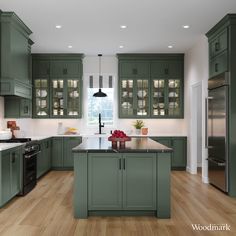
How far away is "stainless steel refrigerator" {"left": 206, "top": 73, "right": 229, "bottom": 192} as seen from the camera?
17.9 feet

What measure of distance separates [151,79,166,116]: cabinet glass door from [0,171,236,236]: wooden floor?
2.99 metres

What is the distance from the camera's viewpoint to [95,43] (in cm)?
717

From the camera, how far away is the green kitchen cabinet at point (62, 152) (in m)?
7.97

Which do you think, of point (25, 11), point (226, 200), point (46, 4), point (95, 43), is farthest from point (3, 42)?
point (226, 200)

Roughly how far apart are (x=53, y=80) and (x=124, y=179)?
496 cm

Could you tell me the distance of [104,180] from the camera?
4.13 meters

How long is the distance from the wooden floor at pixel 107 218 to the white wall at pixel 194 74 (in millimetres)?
1602

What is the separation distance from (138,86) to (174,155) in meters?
2.07

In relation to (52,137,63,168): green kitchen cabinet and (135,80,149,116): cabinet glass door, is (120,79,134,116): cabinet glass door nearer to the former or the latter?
(135,80,149,116): cabinet glass door

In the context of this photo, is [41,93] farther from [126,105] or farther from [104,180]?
[104,180]

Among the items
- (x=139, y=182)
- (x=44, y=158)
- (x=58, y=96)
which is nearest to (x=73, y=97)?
(x=58, y=96)

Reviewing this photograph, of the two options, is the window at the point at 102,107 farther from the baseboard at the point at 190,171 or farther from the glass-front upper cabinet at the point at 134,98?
the baseboard at the point at 190,171

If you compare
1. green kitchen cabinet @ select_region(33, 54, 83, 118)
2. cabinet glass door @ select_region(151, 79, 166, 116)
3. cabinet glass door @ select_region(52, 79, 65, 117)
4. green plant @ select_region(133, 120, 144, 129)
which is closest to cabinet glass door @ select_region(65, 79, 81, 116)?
green kitchen cabinet @ select_region(33, 54, 83, 118)

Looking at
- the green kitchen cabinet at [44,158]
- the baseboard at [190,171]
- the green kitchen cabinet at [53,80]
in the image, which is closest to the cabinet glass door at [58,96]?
the green kitchen cabinet at [53,80]
